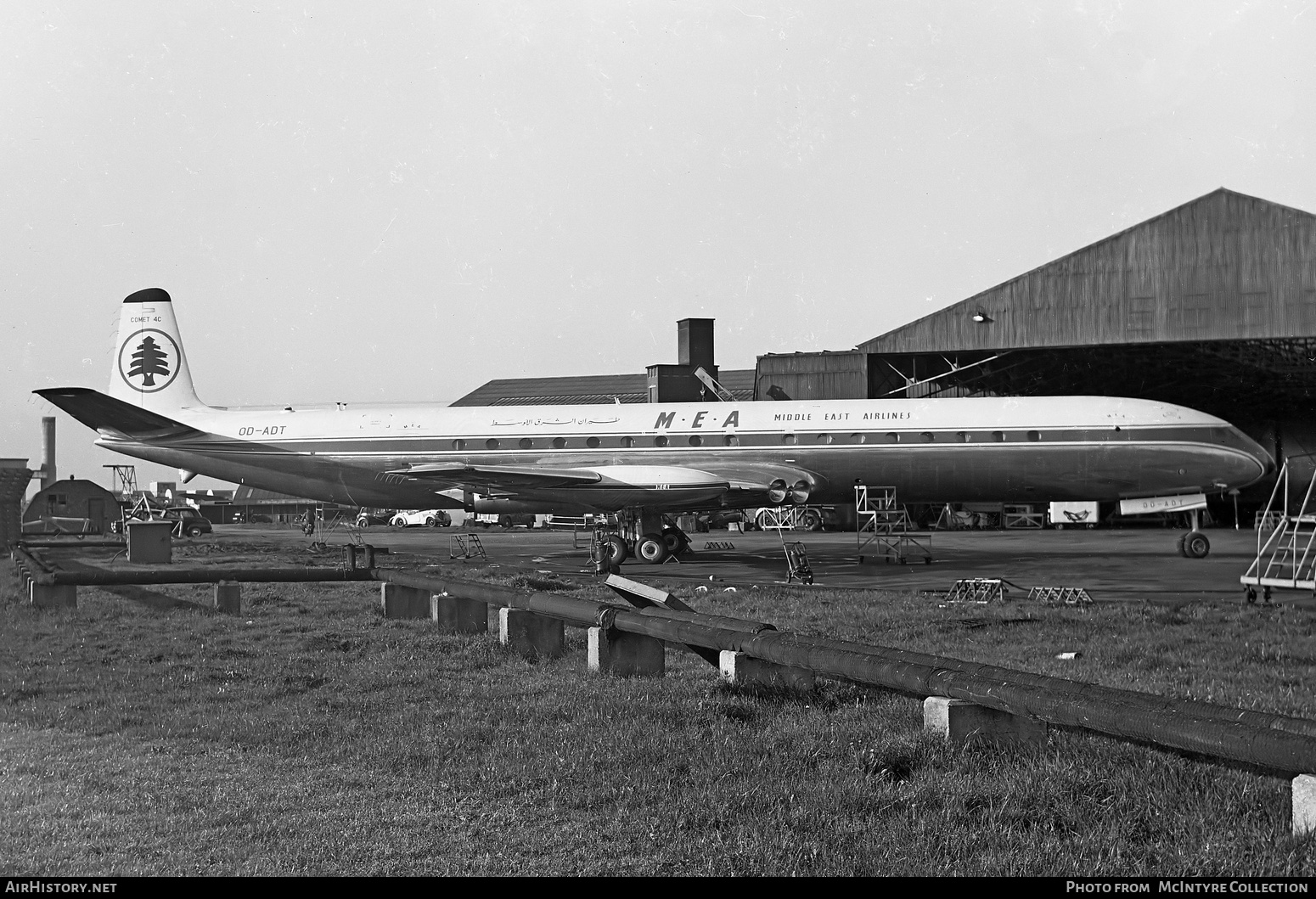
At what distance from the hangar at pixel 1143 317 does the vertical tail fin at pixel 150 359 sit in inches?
939

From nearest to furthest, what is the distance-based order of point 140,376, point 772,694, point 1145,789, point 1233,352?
point 1145,789, point 772,694, point 140,376, point 1233,352

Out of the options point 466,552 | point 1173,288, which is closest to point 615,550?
point 466,552

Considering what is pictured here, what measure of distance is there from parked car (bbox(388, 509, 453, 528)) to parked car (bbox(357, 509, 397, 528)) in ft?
4.75

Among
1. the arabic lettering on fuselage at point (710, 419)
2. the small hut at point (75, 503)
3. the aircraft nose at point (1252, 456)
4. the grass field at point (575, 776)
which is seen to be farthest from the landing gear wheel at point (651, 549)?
the small hut at point (75, 503)

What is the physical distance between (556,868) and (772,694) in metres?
3.79

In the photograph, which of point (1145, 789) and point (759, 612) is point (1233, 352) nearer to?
point (759, 612)

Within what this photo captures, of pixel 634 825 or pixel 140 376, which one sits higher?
pixel 140 376

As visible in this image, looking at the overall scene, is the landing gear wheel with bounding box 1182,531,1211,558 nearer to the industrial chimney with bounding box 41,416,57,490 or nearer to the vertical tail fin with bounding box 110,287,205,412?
the vertical tail fin with bounding box 110,287,205,412

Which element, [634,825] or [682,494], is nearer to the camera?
[634,825]

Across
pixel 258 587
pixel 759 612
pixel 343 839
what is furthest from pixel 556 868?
pixel 258 587

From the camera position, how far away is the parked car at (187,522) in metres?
49.9

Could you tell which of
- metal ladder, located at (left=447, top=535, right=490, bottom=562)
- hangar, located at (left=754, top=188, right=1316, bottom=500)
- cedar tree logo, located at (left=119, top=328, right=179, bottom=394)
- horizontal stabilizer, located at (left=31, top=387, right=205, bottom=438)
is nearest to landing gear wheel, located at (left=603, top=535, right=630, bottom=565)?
metal ladder, located at (left=447, top=535, right=490, bottom=562)

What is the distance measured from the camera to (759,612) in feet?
52.6

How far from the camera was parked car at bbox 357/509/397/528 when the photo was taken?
234ft
